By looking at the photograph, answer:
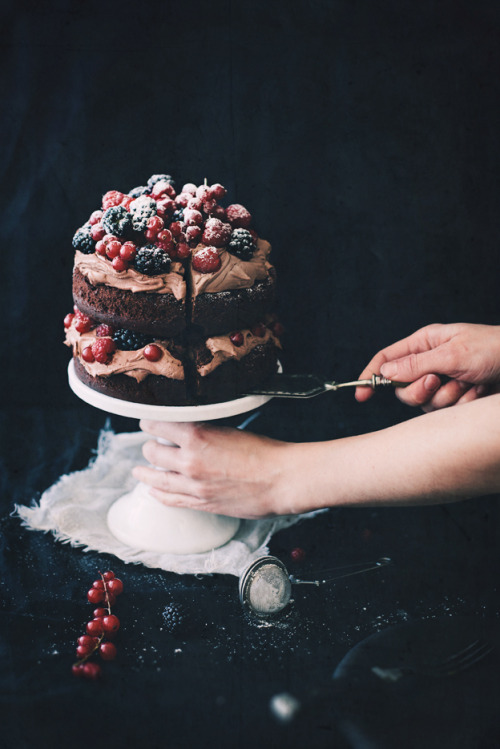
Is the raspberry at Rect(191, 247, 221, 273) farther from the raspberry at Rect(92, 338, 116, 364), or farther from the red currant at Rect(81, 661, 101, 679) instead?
the red currant at Rect(81, 661, 101, 679)

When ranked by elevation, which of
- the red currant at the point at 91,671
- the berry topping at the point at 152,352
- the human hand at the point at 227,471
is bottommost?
the red currant at the point at 91,671

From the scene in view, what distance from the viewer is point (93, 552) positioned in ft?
6.26

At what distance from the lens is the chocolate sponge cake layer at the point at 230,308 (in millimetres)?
1675

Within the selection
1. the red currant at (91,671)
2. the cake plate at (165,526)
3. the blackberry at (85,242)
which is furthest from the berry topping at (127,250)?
the red currant at (91,671)

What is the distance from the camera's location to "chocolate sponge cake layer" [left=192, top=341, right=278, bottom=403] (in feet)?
5.64

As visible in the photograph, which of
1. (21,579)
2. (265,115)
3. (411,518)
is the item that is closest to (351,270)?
(265,115)

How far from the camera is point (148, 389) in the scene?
1.71 metres

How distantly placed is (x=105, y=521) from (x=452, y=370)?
1091mm

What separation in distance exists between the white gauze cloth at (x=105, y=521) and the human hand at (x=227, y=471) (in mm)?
129

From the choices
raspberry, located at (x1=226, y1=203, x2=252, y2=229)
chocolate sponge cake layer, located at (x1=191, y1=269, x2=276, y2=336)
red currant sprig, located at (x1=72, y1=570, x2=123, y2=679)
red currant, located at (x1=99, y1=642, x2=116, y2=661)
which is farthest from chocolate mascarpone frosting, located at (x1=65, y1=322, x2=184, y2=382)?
red currant, located at (x1=99, y1=642, x2=116, y2=661)

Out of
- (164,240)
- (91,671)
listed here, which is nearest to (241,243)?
(164,240)

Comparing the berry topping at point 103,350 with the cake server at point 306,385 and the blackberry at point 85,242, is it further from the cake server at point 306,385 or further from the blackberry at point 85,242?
the cake server at point 306,385

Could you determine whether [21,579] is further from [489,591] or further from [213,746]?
[489,591]

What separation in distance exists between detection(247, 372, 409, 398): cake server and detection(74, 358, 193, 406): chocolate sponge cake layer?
0.61ft
